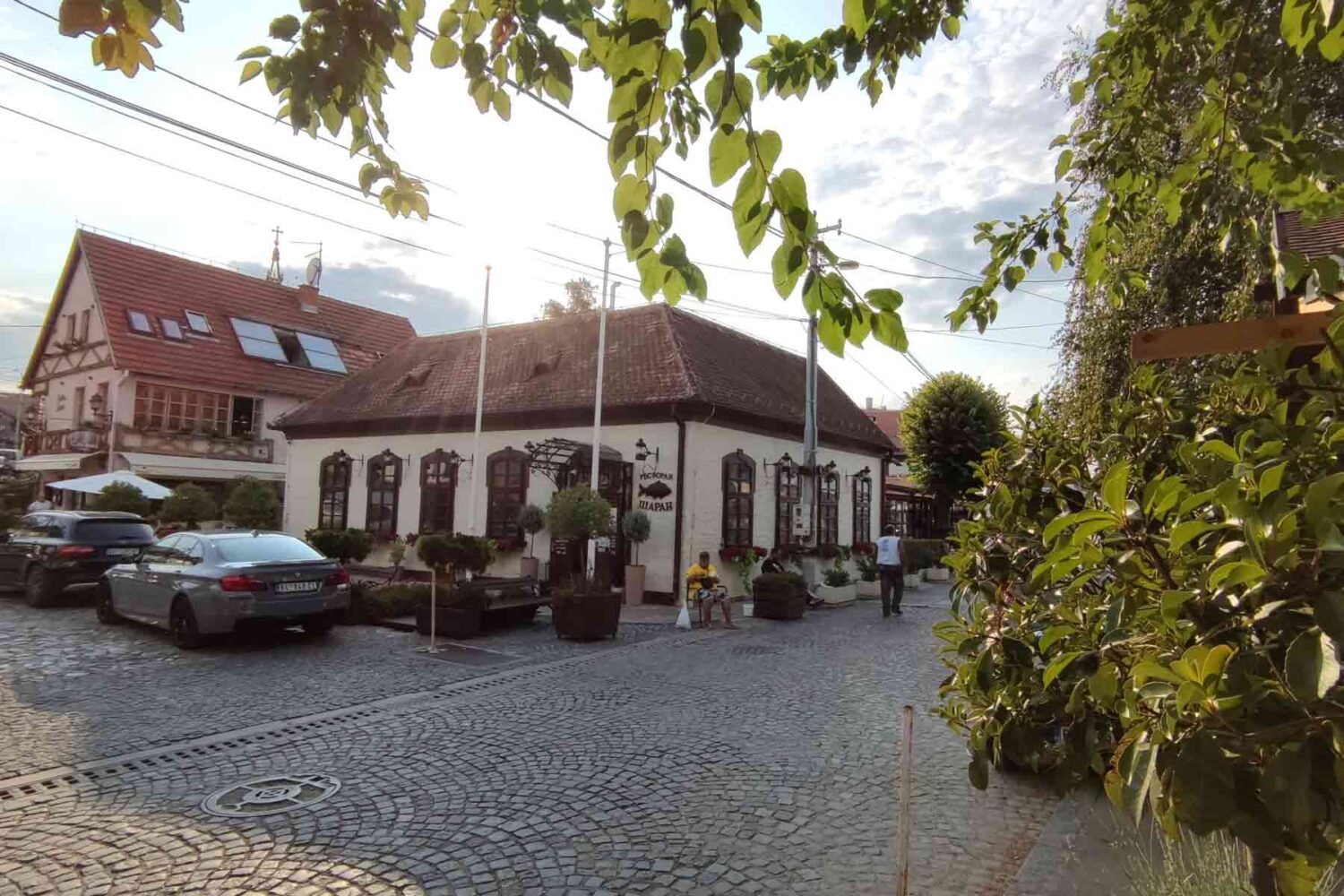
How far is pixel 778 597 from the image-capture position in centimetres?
1436

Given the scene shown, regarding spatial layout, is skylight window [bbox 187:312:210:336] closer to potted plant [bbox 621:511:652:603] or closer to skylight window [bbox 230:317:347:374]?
skylight window [bbox 230:317:347:374]

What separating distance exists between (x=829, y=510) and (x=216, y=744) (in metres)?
16.3

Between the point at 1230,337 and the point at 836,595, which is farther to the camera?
the point at 836,595

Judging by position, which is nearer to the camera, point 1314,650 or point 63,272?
point 1314,650

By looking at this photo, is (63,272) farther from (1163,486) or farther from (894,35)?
(1163,486)

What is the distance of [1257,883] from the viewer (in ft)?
6.84

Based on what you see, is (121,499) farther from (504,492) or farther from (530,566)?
(530,566)

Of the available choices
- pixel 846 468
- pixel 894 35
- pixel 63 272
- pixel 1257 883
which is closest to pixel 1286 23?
pixel 894 35

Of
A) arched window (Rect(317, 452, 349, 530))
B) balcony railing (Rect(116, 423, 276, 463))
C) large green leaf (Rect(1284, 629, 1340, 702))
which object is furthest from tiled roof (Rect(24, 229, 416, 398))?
large green leaf (Rect(1284, 629, 1340, 702))

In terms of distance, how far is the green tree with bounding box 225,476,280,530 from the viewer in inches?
757

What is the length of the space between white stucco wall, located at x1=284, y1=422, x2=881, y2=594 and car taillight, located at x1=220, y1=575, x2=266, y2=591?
780 cm

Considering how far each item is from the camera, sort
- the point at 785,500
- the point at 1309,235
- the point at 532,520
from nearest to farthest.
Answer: the point at 1309,235 → the point at 532,520 → the point at 785,500

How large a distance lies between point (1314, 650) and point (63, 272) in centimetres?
3654

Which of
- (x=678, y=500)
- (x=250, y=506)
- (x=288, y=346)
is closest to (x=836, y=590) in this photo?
(x=678, y=500)
